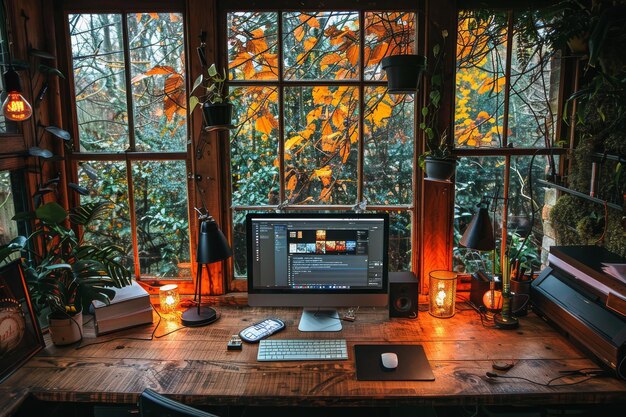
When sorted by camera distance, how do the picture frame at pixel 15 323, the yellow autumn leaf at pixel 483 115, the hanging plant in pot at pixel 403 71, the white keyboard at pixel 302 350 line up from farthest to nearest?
the yellow autumn leaf at pixel 483 115 → the hanging plant in pot at pixel 403 71 → the white keyboard at pixel 302 350 → the picture frame at pixel 15 323

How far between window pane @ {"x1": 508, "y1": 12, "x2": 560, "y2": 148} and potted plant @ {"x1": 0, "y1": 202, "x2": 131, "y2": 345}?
6.53 feet

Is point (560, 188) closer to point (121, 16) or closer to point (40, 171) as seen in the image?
point (121, 16)

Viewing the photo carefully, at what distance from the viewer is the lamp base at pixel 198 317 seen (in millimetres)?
2312

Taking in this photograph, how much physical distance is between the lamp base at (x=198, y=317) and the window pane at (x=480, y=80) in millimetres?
1453

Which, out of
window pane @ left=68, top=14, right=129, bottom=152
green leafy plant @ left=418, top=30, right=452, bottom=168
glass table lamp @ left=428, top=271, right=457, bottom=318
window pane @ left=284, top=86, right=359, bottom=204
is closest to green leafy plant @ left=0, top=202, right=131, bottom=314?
window pane @ left=68, top=14, right=129, bottom=152

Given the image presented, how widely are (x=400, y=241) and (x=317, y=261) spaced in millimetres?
542

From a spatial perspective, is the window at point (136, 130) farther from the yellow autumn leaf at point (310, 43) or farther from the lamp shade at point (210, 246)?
the yellow autumn leaf at point (310, 43)

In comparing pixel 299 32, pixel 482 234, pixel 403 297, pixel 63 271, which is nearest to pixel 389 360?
pixel 403 297

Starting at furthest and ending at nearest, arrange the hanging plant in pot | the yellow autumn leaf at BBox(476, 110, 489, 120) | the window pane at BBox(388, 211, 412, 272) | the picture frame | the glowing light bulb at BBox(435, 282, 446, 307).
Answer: the window pane at BBox(388, 211, 412, 272) → the yellow autumn leaf at BBox(476, 110, 489, 120) → the glowing light bulb at BBox(435, 282, 446, 307) → the hanging plant in pot → the picture frame

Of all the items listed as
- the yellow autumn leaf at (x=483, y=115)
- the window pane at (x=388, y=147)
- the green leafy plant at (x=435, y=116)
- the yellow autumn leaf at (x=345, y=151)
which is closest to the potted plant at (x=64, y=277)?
the yellow autumn leaf at (x=345, y=151)

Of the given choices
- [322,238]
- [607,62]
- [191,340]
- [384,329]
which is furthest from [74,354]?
[607,62]

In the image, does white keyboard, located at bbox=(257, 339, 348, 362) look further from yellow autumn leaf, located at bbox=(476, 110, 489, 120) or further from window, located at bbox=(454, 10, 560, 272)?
yellow autumn leaf, located at bbox=(476, 110, 489, 120)

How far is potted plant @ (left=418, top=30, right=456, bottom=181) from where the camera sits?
7.53ft

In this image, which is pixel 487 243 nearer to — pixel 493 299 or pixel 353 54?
pixel 493 299
